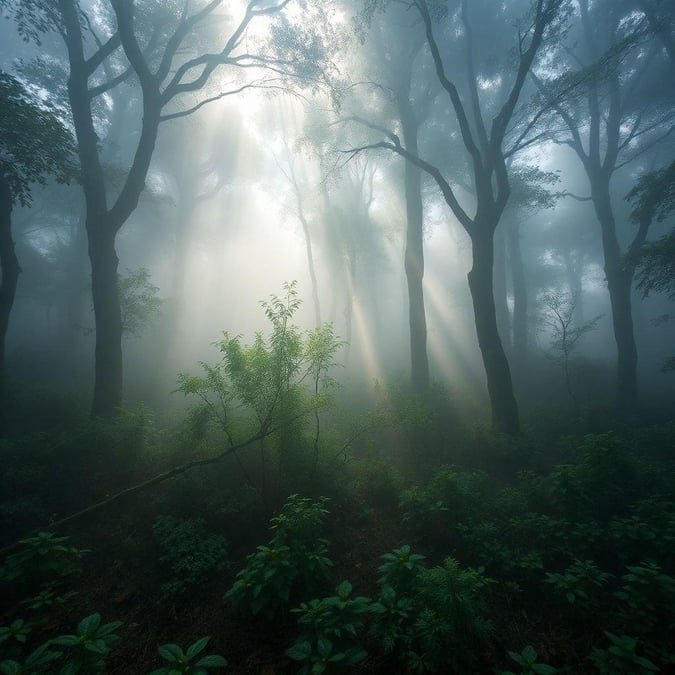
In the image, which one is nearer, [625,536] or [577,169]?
[625,536]

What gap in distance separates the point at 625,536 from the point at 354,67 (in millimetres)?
19012

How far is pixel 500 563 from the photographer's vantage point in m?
4.38

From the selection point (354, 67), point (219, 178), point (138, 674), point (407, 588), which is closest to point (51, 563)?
point (138, 674)

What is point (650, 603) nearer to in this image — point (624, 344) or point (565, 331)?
point (624, 344)

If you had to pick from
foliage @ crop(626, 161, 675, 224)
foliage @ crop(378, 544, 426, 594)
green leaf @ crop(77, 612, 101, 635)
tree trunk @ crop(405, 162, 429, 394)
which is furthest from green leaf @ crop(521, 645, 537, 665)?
foliage @ crop(626, 161, 675, 224)

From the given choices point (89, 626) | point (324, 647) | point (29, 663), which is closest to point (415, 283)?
point (324, 647)

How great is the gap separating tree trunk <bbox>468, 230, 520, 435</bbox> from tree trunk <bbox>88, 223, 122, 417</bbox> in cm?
1001

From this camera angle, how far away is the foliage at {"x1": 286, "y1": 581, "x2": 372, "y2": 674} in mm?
2576

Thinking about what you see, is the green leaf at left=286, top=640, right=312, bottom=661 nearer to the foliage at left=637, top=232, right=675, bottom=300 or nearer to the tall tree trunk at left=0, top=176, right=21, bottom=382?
the tall tree trunk at left=0, top=176, right=21, bottom=382

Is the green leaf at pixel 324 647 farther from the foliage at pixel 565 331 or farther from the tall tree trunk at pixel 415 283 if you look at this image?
the foliage at pixel 565 331

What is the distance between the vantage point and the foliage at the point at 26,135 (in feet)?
21.1

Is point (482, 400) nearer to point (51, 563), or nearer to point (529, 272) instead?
point (51, 563)

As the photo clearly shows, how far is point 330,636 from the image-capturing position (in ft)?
9.43

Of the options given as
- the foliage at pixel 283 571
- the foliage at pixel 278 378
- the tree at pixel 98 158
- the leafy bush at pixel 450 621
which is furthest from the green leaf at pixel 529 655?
the tree at pixel 98 158
